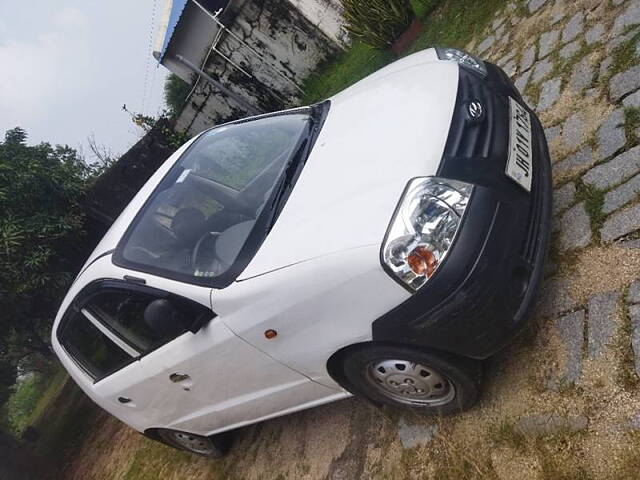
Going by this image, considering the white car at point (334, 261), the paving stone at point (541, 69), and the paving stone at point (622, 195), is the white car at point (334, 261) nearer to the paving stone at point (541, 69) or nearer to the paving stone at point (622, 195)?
the paving stone at point (622, 195)

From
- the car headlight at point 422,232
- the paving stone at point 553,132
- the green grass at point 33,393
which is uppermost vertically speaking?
the car headlight at point 422,232

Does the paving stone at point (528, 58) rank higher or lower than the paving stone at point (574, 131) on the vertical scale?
higher

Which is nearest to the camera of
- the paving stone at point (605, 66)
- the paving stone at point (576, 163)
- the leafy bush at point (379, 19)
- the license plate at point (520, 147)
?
the license plate at point (520, 147)

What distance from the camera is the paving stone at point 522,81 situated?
436cm

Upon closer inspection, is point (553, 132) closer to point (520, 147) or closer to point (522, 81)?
point (522, 81)

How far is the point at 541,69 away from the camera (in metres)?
4.30

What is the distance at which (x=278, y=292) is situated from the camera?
2.48 m

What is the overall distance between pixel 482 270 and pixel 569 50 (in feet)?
8.91

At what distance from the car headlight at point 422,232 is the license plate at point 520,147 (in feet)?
1.18

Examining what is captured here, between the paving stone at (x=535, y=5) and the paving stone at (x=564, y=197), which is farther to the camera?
the paving stone at (x=535, y=5)

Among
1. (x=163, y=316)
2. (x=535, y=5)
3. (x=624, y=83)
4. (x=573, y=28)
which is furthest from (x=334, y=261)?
(x=535, y=5)

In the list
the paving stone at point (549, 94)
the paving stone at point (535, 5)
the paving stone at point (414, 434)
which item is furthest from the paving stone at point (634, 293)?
the paving stone at point (535, 5)

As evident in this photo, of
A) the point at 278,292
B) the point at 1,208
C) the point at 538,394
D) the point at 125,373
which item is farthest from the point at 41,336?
the point at 538,394

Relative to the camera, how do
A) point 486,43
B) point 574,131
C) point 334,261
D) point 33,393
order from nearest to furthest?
point 334,261
point 574,131
point 486,43
point 33,393
